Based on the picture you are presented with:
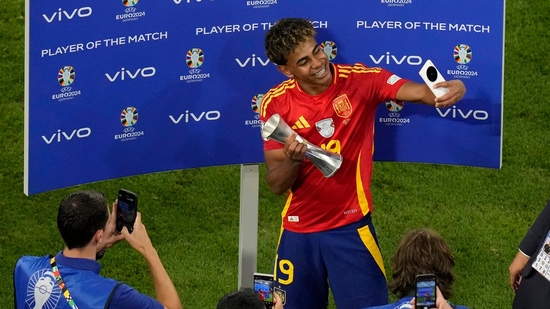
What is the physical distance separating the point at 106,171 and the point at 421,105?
196 centimetres

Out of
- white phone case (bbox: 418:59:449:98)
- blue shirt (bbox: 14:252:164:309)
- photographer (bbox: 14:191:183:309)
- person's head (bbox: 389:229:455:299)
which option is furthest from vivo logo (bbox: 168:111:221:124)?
person's head (bbox: 389:229:455:299)

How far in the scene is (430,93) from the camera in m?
6.58

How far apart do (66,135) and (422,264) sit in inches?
95.1

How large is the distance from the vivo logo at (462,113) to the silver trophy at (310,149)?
3.21ft

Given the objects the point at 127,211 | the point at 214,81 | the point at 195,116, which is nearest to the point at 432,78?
the point at 214,81

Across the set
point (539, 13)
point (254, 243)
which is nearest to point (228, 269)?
point (254, 243)

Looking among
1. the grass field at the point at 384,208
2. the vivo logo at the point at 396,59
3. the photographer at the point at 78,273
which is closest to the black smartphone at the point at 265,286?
the photographer at the point at 78,273

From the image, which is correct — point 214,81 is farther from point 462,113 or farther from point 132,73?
point 462,113

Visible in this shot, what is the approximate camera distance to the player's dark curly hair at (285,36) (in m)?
6.47

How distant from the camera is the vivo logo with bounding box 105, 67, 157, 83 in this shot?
691cm

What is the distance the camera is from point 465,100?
7.07 meters

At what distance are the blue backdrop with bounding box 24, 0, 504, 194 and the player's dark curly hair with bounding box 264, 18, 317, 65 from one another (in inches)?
17.2

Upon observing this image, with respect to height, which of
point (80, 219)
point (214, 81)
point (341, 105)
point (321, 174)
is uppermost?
point (214, 81)

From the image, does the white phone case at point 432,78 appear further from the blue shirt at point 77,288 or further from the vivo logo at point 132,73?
the blue shirt at point 77,288
